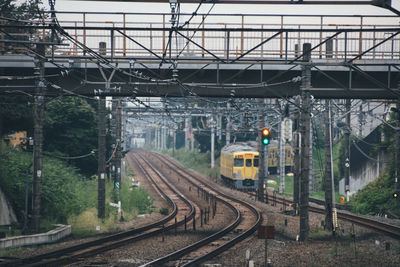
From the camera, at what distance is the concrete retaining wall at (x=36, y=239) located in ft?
56.6

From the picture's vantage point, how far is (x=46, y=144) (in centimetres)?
3203

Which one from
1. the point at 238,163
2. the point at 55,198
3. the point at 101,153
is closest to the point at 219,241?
the point at 101,153

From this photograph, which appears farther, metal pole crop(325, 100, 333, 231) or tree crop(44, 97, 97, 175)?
tree crop(44, 97, 97, 175)

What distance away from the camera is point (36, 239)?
18.5 metres

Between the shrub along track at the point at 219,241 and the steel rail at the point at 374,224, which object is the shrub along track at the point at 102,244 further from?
the steel rail at the point at 374,224

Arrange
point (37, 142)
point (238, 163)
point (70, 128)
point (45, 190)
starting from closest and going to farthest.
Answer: point (37, 142) → point (45, 190) → point (70, 128) → point (238, 163)

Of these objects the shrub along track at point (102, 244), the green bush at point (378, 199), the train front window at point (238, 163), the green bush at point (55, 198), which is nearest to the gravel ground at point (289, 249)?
the shrub along track at point (102, 244)

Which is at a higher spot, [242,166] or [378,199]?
[242,166]

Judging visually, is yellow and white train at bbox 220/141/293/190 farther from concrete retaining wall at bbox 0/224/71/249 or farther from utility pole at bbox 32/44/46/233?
utility pole at bbox 32/44/46/233

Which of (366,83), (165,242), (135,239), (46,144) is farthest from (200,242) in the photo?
(46,144)

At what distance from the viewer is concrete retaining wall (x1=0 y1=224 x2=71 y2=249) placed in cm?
1727

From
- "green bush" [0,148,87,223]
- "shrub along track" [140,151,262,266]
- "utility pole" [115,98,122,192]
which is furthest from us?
"utility pole" [115,98,122,192]

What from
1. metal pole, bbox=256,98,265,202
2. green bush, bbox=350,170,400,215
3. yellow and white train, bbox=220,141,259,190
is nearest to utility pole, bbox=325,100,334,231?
green bush, bbox=350,170,400,215

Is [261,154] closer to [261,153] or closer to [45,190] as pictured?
[261,153]
